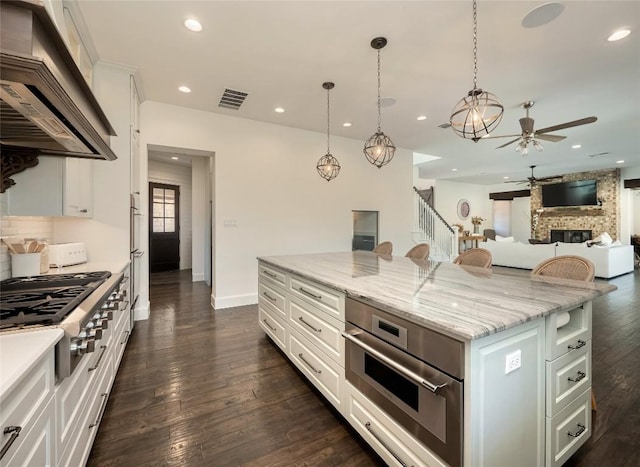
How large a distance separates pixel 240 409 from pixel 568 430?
6.27 ft

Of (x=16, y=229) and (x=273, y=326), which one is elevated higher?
(x=16, y=229)

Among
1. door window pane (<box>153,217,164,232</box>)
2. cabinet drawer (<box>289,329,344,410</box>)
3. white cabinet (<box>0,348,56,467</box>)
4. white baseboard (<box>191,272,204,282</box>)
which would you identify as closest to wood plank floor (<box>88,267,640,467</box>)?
cabinet drawer (<box>289,329,344,410</box>)

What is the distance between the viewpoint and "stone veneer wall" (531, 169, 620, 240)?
9.28 metres

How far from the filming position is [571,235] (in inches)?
405

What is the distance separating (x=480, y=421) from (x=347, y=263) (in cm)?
176

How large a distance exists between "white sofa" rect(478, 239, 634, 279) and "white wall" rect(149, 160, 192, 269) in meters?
8.06

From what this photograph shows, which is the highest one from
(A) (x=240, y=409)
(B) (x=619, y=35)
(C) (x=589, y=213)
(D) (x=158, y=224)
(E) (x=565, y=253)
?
(B) (x=619, y=35)

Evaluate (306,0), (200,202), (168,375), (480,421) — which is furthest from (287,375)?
(200,202)

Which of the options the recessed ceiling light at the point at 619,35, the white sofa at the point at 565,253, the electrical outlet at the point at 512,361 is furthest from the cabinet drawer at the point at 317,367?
the white sofa at the point at 565,253

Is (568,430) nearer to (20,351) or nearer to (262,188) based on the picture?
(20,351)

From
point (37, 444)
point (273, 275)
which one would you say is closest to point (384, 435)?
point (37, 444)

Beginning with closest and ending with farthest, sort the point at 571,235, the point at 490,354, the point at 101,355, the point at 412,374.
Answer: the point at 490,354 < the point at 412,374 < the point at 101,355 < the point at 571,235

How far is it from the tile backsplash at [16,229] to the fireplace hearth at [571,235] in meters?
13.9

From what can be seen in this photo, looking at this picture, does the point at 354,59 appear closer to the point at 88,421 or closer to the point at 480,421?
the point at 480,421
